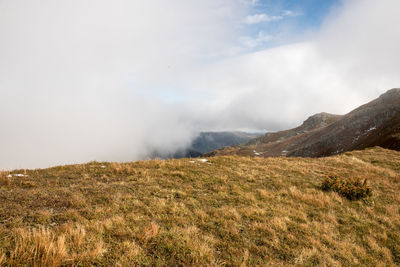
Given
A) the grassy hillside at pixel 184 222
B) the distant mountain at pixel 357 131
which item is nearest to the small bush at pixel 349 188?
the grassy hillside at pixel 184 222

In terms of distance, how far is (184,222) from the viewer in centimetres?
646

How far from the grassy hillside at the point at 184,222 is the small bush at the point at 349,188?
0.46 m

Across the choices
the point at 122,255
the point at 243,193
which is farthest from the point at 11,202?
the point at 243,193

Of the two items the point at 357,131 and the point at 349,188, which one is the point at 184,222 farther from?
the point at 357,131

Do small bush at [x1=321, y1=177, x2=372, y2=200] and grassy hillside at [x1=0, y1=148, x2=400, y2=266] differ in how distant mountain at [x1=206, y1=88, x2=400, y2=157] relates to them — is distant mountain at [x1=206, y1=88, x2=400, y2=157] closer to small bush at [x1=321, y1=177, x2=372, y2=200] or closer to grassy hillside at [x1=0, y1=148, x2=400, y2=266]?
small bush at [x1=321, y1=177, x2=372, y2=200]

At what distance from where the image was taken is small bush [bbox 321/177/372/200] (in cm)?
1047

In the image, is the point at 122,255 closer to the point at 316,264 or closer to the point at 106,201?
the point at 106,201

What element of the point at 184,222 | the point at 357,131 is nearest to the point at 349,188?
the point at 184,222

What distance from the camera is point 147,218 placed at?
21.1 feet

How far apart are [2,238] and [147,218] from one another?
3.66 meters

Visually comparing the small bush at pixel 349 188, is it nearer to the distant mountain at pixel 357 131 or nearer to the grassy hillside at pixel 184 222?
the grassy hillside at pixel 184 222

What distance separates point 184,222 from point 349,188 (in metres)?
10.5

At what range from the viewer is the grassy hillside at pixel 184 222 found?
454 cm

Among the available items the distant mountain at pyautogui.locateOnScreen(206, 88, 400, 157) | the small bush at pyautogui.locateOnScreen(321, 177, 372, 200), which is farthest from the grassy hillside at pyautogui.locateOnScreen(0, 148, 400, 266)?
the distant mountain at pyautogui.locateOnScreen(206, 88, 400, 157)
